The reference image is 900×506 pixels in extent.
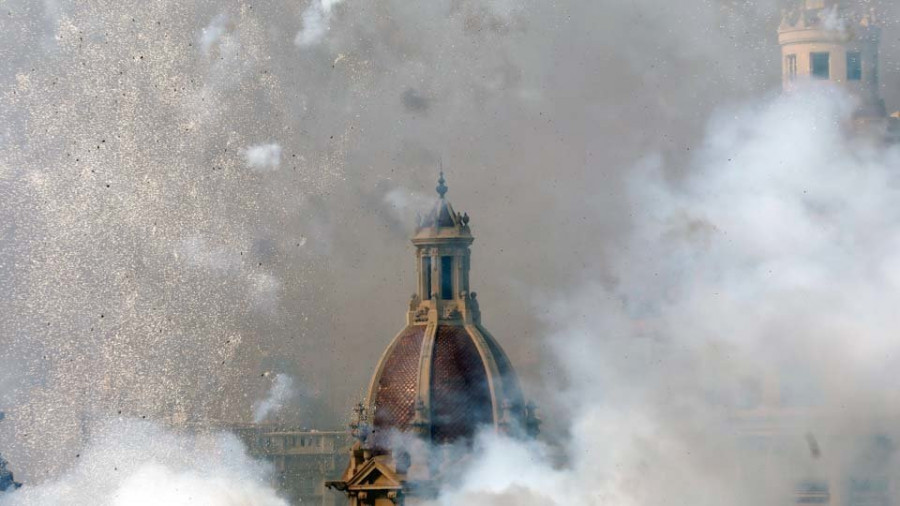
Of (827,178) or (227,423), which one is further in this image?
(227,423)

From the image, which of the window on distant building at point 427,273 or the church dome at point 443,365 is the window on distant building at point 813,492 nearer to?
the church dome at point 443,365

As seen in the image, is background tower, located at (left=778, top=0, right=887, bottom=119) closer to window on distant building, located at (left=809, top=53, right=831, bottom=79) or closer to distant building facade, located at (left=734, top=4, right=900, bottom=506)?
window on distant building, located at (left=809, top=53, right=831, bottom=79)

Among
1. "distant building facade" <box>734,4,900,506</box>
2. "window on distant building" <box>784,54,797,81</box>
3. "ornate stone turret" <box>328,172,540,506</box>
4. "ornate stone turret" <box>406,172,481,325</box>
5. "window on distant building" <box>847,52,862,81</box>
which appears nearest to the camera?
"distant building facade" <box>734,4,900,506</box>

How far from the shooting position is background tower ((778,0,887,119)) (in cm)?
17575

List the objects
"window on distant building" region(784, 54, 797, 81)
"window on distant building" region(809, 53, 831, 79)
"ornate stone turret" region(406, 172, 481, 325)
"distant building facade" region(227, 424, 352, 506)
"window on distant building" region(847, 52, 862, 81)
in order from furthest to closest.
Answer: "distant building facade" region(227, 424, 352, 506)
"window on distant building" region(847, 52, 862, 81)
"window on distant building" region(809, 53, 831, 79)
"window on distant building" region(784, 54, 797, 81)
"ornate stone turret" region(406, 172, 481, 325)

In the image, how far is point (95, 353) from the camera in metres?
173

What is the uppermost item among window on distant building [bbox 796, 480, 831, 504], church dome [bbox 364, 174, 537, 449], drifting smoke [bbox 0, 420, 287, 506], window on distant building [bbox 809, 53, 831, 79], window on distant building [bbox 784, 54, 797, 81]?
window on distant building [bbox 809, 53, 831, 79]

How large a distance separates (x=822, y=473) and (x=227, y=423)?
26.0 metres

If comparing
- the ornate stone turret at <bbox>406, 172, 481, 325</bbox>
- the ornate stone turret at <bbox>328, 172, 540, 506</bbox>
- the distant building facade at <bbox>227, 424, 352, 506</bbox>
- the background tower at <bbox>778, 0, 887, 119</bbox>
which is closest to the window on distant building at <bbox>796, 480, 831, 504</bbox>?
the ornate stone turret at <bbox>328, 172, 540, 506</bbox>

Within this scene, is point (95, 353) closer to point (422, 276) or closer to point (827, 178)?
point (422, 276)

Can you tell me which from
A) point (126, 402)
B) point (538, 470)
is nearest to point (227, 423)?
point (126, 402)

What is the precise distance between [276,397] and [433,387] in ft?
43.0

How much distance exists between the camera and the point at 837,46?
6998 inches

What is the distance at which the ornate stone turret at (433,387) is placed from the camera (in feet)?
542
